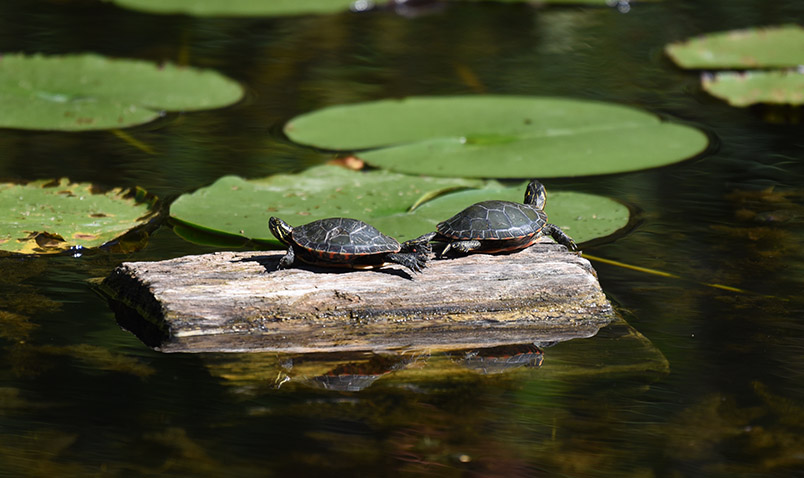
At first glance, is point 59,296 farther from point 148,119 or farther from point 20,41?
point 20,41

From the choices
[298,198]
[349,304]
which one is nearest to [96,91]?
[298,198]

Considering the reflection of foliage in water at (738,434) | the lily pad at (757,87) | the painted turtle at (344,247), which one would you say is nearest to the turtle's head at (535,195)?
the painted turtle at (344,247)

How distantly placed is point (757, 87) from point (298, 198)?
368cm

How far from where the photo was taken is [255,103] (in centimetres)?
657

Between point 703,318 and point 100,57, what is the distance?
15.8ft

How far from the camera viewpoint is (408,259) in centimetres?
352

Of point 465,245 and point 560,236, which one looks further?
point 560,236

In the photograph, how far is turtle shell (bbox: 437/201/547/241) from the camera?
3.66 meters

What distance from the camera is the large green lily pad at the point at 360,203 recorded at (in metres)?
4.23

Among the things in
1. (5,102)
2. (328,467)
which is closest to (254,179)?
(5,102)

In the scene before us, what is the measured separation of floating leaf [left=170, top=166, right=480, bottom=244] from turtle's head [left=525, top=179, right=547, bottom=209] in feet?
1.91

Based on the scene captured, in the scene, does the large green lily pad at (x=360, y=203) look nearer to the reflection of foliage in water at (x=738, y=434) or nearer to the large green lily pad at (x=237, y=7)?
the reflection of foliage in water at (x=738, y=434)

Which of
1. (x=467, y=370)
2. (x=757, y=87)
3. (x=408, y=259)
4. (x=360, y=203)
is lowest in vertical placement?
(x=467, y=370)

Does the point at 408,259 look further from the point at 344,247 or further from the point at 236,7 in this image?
the point at 236,7
